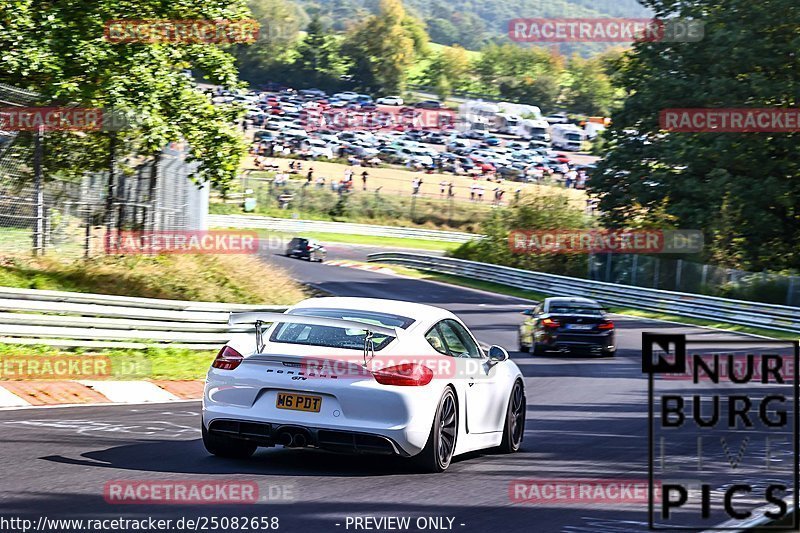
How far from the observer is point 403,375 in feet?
30.2

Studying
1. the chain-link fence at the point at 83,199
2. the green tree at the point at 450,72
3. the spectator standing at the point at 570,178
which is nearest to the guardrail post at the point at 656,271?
the chain-link fence at the point at 83,199

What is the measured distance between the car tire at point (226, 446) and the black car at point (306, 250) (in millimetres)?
44777

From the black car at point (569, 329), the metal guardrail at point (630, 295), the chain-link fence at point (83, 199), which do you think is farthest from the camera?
the metal guardrail at point (630, 295)

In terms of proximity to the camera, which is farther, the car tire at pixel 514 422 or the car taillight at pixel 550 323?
the car taillight at pixel 550 323

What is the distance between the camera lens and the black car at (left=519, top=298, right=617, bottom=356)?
83.4 ft

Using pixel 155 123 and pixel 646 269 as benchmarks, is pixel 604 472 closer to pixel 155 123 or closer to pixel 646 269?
pixel 155 123

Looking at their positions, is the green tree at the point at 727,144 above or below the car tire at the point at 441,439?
above

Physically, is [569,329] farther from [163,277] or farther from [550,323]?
[163,277]

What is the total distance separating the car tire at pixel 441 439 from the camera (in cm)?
936

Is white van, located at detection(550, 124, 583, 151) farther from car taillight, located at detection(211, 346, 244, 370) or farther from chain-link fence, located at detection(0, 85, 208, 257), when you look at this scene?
car taillight, located at detection(211, 346, 244, 370)

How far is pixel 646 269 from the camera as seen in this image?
44656mm

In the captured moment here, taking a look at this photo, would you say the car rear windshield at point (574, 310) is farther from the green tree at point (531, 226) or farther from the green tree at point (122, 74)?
the green tree at point (531, 226)

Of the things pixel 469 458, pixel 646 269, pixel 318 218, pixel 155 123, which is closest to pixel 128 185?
pixel 155 123

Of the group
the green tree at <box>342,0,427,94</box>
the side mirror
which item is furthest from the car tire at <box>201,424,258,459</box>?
the green tree at <box>342,0,427,94</box>
